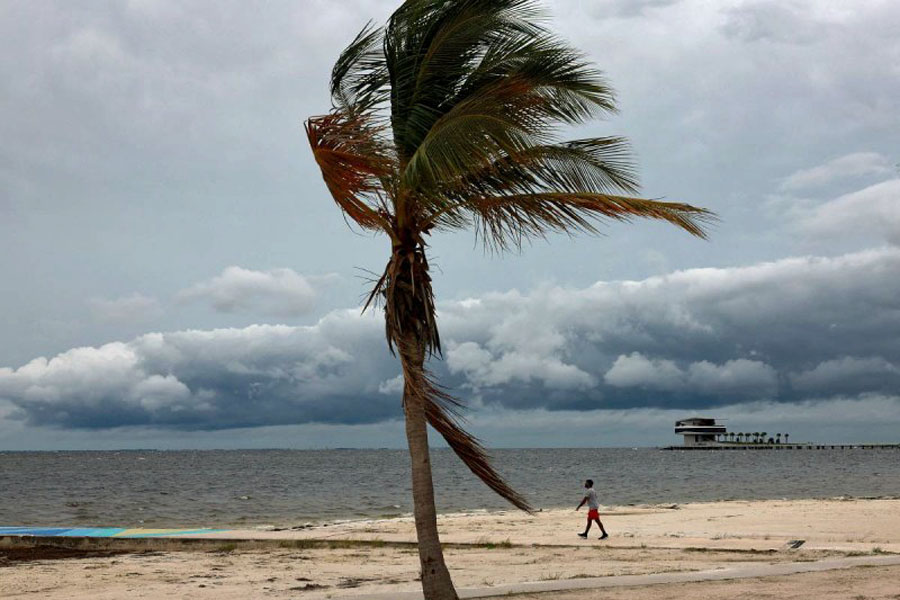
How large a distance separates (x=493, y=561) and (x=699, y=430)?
17717 centimetres

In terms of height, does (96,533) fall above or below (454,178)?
below

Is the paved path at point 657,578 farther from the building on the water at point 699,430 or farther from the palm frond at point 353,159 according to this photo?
the building on the water at point 699,430

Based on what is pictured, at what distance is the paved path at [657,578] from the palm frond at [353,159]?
5.71 meters

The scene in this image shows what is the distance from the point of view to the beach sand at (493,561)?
1414 centimetres

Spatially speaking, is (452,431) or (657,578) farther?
(657,578)

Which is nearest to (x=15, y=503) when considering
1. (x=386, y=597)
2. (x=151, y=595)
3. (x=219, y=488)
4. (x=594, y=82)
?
(x=219, y=488)

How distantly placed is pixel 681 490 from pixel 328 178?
53.8 metres

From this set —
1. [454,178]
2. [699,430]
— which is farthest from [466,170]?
[699,430]

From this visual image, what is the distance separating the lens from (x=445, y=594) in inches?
416

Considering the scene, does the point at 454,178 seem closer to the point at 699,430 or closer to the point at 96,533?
the point at 96,533

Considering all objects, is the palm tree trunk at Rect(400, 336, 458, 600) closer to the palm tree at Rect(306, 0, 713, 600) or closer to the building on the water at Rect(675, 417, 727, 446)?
the palm tree at Rect(306, 0, 713, 600)

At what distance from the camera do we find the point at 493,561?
1858 centimetres

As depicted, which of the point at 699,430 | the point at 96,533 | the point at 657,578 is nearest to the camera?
the point at 657,578

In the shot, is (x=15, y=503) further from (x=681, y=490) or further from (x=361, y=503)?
(x=681, y=490)
